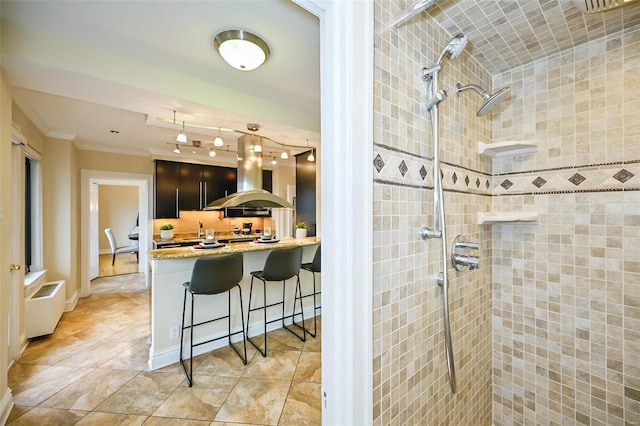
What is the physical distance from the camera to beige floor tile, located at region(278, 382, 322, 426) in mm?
1729

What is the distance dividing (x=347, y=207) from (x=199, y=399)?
199 centimetres

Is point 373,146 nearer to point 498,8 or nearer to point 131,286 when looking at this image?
point 498,8

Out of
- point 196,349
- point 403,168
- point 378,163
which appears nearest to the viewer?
point 378,163

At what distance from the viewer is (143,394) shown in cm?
195

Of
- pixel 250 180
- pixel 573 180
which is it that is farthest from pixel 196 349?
pixel 573 180

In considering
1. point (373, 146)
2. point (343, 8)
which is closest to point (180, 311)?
point (373, 146)

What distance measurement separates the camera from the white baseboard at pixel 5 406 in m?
1.69

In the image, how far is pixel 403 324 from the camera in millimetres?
1058

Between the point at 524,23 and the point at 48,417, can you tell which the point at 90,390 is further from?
the point at 524,23

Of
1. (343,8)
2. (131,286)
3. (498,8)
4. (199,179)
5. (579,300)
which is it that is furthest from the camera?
(199,179)

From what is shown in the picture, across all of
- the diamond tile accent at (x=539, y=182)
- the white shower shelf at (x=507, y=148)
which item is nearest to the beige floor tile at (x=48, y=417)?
the white shower shelf at (x=507, y=148)

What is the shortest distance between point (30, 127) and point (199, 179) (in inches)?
95.5

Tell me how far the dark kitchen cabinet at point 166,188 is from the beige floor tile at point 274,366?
3536 millimetres

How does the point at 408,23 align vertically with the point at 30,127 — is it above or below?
below
